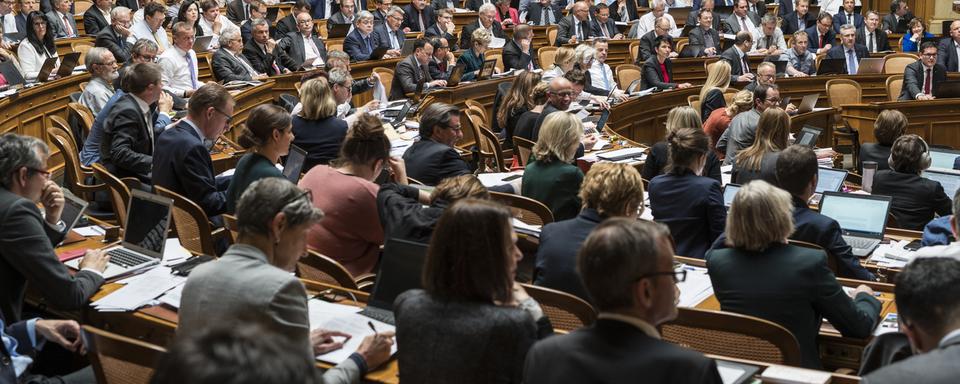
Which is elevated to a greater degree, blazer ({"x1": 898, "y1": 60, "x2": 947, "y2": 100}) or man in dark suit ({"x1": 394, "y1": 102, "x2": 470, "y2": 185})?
man in dark suit ({"x1": 394, "y1": 102, "x2": 470, "y2": 185})

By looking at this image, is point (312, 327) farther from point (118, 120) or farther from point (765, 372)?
point (118, 120)

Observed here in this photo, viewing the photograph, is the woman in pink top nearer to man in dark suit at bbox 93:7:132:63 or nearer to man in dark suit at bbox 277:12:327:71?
man in dark suit at bbox 93:7:132:63

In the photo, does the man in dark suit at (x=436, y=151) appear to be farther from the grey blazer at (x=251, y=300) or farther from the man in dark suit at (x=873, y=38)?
the man in dark suit at (x=873, y=38)

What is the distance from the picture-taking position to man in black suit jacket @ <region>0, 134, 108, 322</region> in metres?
3.71

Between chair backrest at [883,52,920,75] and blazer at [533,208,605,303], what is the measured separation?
31.5 ft

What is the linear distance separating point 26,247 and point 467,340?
6.21 ft

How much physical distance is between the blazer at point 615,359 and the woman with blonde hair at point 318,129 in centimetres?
450

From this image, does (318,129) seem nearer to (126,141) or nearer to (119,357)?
(126,141)

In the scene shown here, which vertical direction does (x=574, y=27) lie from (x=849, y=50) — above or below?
above

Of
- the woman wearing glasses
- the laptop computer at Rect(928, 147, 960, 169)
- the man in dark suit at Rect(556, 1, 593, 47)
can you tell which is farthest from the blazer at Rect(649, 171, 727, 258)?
the man in dark suit at Rect(556, 1, 593, 47)

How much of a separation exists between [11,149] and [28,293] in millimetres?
720

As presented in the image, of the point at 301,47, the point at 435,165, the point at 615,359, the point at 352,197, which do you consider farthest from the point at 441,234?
the point at 301,47

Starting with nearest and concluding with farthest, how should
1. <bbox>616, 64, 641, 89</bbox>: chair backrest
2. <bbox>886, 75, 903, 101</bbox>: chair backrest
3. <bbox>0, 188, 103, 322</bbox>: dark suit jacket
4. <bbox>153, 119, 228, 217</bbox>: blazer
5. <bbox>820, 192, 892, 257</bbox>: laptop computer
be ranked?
<bbox>0, 188, 103, 322</bbox>: dark suit jacket < <bbox>820, 192, 892, 257</bbox>: laptop computer < <bbox>153, 119, 228, 217</bbox>: blazer < <bbox>886, 75, 903, 101</bbox>: chair backrest < <bbox>616, 64, 641, 89</bbox>: chair backrest

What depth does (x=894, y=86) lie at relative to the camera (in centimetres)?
1148
